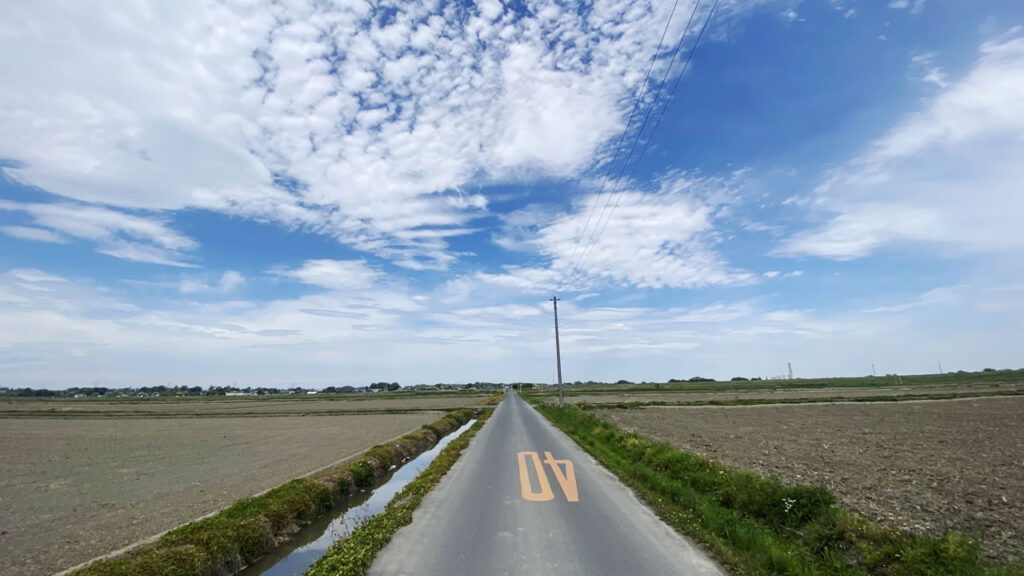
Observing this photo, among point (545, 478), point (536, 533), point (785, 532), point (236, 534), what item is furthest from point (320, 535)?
point (785, 532)

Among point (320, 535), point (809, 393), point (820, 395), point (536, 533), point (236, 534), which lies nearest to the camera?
point (536, 533)

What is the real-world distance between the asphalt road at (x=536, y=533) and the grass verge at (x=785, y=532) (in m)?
0.58

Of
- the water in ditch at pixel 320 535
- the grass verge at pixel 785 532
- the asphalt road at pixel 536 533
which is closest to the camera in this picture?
the grass verge at pixel 785 532

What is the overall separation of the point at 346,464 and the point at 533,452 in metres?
6.97

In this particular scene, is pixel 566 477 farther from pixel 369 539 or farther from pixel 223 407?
pixel 223 407

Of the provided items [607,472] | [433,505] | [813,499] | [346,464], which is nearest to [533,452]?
[607,472]

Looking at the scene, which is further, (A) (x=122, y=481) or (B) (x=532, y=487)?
(A) (x=122, y=481)

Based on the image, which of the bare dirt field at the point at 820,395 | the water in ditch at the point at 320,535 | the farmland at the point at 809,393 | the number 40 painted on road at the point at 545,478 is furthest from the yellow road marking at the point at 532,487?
the bare dirt field at the point at 820,395

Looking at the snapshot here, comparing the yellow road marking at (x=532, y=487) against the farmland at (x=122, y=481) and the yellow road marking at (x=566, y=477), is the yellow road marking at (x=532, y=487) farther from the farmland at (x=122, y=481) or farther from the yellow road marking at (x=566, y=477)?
the farmland at (x=122, y=481)

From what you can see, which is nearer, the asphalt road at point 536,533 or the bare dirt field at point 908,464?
the asphalt road at point 536,533

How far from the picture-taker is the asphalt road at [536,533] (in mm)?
6293

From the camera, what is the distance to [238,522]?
914cm

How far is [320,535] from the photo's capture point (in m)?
10.2

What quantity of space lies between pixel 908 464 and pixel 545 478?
38.0 feet
